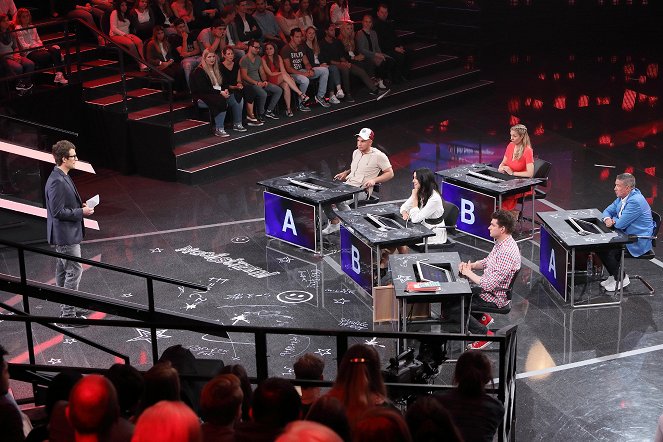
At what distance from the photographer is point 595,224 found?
10195 millimetres

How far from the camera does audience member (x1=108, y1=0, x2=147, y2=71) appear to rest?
586 inches

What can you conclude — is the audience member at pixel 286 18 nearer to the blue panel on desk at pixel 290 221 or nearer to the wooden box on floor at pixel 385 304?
the blue panel on desk at pixel 290 221

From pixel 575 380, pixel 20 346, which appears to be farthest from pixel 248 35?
pixel 575 380

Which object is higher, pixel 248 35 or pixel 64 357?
pixel 248 35

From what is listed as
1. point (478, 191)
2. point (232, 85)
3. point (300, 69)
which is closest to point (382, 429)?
point (478, 191)

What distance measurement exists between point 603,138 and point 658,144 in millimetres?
852

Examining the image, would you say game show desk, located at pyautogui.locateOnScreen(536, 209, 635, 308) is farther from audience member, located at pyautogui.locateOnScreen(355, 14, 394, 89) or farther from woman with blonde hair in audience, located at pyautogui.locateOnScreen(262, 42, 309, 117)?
audience member, located at pyautogui.locateOnScreen(355, 14, 394, 89)

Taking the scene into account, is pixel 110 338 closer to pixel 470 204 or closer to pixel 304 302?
pixel 304 302

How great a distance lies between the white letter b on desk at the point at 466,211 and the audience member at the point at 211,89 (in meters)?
4.53

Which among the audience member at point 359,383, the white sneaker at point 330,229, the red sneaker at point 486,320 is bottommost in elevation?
the red sneaker at point 486,320

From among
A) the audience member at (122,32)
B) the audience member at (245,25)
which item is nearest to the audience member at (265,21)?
the audience member at (245,25)

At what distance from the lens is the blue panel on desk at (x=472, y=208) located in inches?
441

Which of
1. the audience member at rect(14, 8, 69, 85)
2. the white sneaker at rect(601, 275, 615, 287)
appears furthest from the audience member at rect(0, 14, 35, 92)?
the white sneaker at rect(601, 275, 615, 287)

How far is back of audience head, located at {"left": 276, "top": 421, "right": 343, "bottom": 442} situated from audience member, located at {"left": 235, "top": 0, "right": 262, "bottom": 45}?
12945 millimetres
